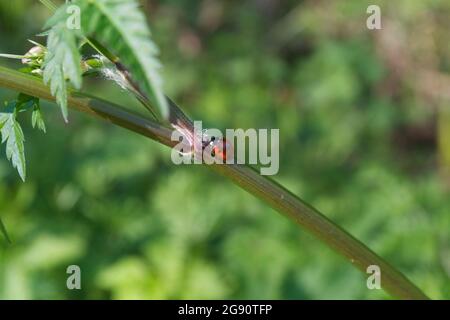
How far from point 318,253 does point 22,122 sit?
1.34 meters

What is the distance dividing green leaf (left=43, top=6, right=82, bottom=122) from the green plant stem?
56 mm

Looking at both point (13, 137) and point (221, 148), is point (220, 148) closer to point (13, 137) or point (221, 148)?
point (221, 148)

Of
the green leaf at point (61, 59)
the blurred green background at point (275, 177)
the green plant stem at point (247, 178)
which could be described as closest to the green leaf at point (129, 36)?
the green leaf at point (61, 59)

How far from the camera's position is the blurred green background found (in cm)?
244

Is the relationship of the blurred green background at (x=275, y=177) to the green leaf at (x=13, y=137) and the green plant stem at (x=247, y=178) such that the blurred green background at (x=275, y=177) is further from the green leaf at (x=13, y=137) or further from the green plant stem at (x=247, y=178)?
the green leaf at (x=13, y=137)

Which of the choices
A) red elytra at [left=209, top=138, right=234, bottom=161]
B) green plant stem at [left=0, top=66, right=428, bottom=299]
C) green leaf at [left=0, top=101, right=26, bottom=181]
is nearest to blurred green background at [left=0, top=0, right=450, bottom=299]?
green plant stem at [left=0, top=66, right=428, bottom=299]

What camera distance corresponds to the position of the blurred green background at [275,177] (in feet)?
8.00

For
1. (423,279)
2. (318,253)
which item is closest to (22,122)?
(318,253)

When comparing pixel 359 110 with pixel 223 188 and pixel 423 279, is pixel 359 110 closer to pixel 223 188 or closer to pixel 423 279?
pixel 223 188

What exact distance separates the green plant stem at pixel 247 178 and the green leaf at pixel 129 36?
0.13 meters

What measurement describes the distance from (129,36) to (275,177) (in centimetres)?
233

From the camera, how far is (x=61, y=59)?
2.67 feet

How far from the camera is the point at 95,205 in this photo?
9.70ft

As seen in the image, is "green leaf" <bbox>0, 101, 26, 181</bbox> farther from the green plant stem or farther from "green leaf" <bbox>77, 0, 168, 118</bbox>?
"green leaf" <bbox>77, 0, 168, 118</bbox>
